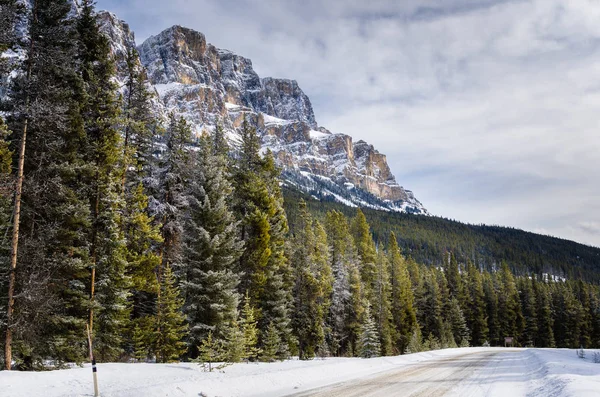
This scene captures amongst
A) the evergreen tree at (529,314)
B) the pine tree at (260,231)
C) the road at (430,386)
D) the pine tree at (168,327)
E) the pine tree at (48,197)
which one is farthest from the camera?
the evergreen tree at (529,314)

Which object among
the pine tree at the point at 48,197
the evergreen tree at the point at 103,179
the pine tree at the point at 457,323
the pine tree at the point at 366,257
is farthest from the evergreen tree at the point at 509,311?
the pine tree at the point at 48,197

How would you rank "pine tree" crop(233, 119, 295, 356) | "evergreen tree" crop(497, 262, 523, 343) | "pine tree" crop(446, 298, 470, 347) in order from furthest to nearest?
"evergreen tree" crop(497, 262, 523, 343)
"pine tree" crop(446, 298, 470, 347)
"pine tree" crop(233, 119, 295, 356)

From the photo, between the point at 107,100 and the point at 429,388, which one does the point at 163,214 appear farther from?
the point at 429,388

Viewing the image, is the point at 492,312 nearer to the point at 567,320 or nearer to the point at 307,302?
the point at 567,320

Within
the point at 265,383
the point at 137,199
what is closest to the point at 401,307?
the point at 137,199

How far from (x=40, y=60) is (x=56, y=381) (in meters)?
10.2

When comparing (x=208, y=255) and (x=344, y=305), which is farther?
(x=344, y=305)

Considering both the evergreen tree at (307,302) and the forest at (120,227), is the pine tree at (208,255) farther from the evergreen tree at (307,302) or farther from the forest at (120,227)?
the evergreen tree at (307,302)

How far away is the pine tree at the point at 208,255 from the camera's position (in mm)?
19031

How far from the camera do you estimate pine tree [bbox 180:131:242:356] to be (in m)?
19.0

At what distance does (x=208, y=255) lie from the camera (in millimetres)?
19891

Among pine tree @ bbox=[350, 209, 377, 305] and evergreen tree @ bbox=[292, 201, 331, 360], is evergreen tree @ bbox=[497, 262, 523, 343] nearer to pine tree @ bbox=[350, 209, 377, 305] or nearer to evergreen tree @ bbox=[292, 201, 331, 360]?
pine tree @ bbox=[350, 209, 377, 305]

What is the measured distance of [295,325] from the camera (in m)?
31.1

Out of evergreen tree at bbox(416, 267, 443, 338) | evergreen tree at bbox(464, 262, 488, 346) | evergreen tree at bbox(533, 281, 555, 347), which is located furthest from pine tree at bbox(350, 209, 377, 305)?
evergreen tree at bbox(533, 281, 555, 347)
